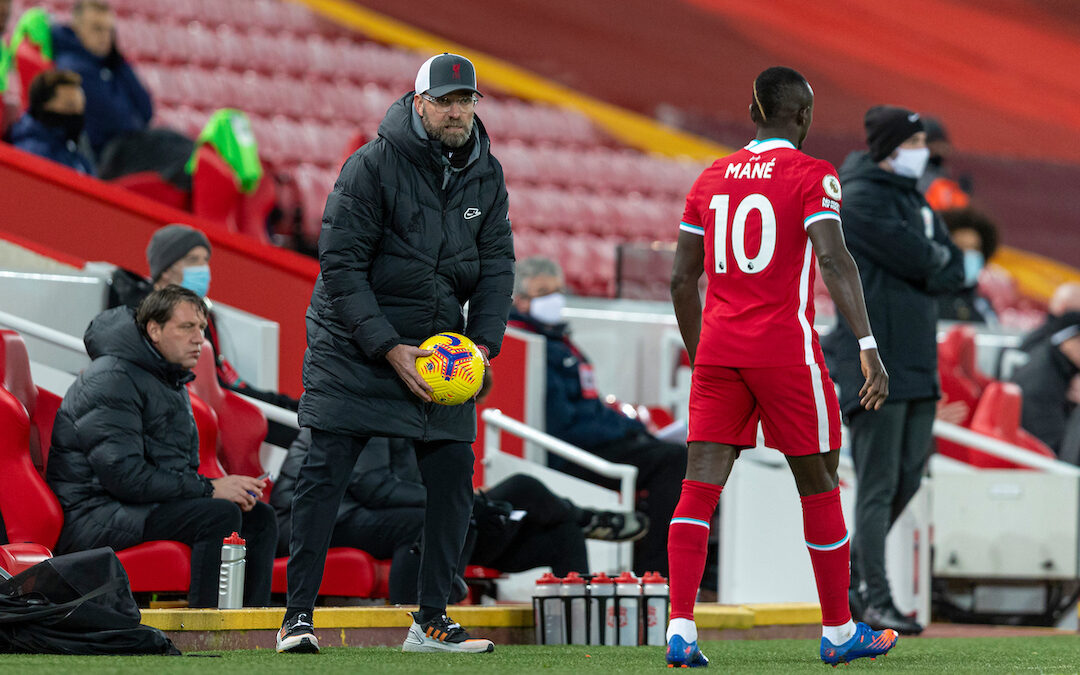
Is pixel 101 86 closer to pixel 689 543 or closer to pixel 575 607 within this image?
pixel 575 607

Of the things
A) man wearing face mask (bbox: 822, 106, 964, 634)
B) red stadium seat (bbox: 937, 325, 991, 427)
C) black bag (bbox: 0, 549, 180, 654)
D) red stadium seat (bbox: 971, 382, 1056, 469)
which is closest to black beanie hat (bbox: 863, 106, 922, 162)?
man wearing face mask (bbox: 822, 106, 964, 634)

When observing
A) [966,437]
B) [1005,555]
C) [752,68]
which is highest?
[752,68]

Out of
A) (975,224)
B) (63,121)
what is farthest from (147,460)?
(975,224)

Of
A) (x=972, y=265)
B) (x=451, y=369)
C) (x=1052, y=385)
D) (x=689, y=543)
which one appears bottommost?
(x=689, y=543)

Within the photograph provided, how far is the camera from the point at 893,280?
204 inches

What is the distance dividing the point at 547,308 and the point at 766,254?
3.08m

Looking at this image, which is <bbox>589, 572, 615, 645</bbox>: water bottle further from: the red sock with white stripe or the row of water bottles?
the red sock with white stripe

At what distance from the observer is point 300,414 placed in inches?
155

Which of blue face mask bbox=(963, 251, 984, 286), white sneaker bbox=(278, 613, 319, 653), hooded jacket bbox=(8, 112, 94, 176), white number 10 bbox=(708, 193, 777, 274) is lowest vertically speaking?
white sneaker bbox=(278, 613, 319, 653)

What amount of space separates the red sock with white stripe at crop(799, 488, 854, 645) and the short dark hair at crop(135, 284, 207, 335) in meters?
1.90

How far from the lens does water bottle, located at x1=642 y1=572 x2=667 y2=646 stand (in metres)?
4.79

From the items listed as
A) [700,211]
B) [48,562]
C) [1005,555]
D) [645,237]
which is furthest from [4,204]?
[645,237]

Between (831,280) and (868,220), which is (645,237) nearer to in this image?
(868,220)

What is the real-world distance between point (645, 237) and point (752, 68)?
4.27 metres
